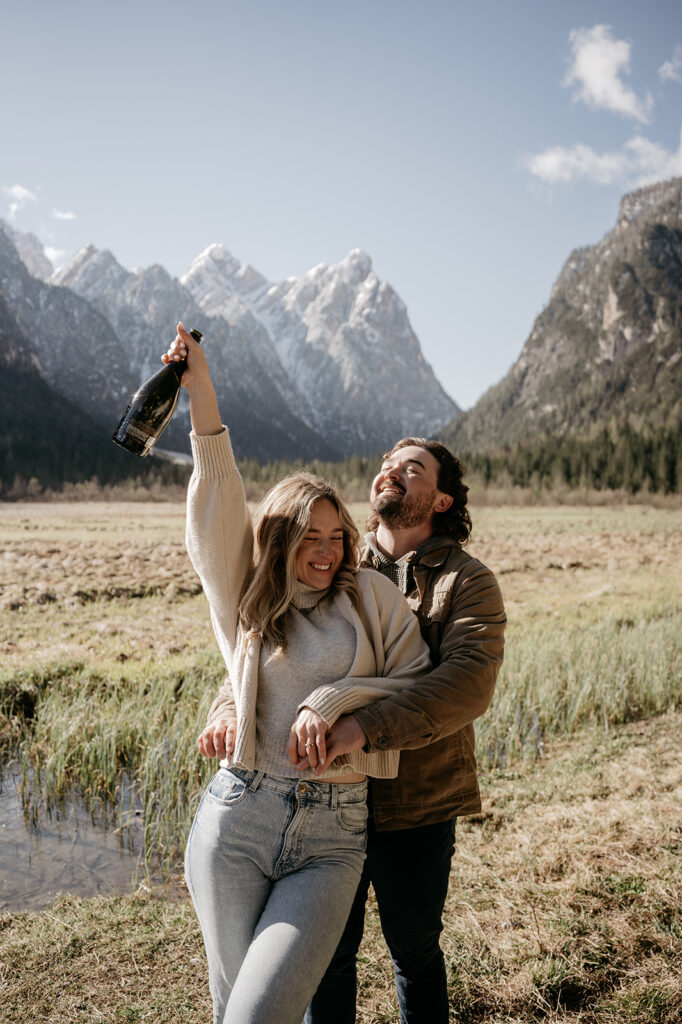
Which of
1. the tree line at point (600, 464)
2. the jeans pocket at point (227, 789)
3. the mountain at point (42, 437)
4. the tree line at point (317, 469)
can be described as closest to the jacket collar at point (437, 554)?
the jeans pocket at point (227, 789)

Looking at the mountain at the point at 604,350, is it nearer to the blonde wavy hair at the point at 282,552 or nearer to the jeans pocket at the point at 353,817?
the blonde wavy hair at the point at 282,552

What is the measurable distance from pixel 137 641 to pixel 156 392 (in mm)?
7040

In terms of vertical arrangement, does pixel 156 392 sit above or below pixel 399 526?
above

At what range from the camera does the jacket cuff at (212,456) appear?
2232 mm

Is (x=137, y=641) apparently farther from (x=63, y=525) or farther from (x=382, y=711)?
(x=63, y=525)

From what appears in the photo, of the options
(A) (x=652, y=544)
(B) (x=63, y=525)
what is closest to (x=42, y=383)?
(B) (x=63, y=525)

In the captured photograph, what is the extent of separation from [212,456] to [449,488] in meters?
1.00

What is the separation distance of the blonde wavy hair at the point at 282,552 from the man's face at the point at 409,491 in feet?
0.97

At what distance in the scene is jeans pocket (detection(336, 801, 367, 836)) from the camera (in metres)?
2.02

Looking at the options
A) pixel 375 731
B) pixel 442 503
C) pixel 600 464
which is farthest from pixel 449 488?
pixel 600 464

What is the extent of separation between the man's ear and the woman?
1.60ft

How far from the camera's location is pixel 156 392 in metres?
2.52

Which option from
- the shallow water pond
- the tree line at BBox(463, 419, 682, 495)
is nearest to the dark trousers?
the shallow water pond

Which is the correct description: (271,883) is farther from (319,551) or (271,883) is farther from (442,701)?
(319,551)
